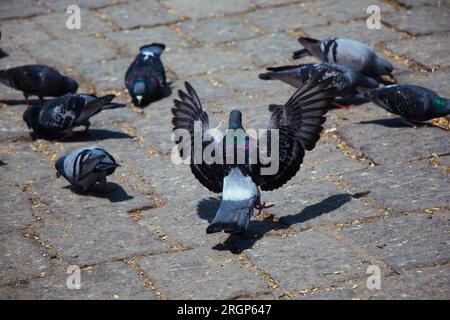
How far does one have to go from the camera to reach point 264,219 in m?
6.07

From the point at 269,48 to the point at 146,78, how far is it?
1655 mm

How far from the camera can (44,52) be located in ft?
30.7

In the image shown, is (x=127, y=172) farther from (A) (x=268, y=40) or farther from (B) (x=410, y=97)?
(A) (x=268, y=40)

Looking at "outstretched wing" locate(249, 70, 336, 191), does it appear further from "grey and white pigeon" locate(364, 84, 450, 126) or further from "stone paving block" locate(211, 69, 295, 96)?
"stone paving block" locate(211, 69, 295, 96)

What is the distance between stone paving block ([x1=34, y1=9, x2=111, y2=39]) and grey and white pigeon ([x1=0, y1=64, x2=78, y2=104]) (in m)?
1.57

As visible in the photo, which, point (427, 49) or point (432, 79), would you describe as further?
point (427, 49)

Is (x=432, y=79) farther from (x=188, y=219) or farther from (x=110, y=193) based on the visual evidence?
(x=110, y=193)

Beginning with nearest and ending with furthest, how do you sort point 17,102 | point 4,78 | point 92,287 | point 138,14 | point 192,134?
point 92,287
point 192,134
point 4,78
point 17,102
point 138,14

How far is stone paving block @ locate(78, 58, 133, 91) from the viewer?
857 cm

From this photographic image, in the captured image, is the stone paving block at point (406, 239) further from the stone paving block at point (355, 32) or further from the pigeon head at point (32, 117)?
the stone paving block at point (355, 32)

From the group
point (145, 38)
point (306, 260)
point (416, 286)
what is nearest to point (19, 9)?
point (145, 38)

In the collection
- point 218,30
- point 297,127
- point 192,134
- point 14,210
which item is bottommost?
point 14,210

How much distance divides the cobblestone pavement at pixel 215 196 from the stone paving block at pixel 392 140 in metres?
0.02
